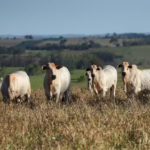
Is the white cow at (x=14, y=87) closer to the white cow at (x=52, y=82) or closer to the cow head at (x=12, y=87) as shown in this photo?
the cow head at (x=12, y=87)

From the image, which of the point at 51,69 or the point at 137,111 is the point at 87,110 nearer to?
the point at 137,111

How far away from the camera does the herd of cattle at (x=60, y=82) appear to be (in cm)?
1390

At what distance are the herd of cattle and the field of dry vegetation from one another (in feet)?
8.89

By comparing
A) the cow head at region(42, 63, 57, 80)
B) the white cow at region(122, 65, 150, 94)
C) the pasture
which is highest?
the cow head at region(42, 63, 57, 80)

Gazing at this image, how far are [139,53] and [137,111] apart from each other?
154 metres

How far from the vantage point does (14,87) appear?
14.4m

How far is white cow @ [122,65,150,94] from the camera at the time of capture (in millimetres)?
14594

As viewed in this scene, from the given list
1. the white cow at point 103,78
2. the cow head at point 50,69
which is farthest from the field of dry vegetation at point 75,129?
the white cow at point 103,78

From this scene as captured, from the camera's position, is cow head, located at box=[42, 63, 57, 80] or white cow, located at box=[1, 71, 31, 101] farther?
white cow, located at box=[1, 71, 31, 101]

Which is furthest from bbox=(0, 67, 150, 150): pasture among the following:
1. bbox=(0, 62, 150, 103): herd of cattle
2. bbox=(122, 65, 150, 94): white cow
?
bbox=(122, 65, 150, 94): white cow

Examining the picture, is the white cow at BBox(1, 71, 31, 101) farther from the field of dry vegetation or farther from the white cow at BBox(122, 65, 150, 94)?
the white cow at BBox(122, 65, 150, 94)

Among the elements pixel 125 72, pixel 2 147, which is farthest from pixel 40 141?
pixel 125 72

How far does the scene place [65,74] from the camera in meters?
15.2

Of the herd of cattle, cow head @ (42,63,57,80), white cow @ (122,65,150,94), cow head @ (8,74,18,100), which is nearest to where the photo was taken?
cow head @ (42,63,57,80)
